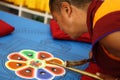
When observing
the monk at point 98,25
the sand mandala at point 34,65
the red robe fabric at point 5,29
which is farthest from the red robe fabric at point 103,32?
the red robe fabric at point 5,29

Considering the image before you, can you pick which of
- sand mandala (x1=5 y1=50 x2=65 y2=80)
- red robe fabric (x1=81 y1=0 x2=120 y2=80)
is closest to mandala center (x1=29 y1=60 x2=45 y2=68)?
sand mandala (x1=5 y1=50 x2=65 y2=80)

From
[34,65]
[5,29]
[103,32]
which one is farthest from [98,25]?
[5,29]

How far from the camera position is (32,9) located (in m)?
1.70

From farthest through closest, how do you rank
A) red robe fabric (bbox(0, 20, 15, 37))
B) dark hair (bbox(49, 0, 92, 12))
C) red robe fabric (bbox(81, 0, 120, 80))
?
red robe fabric (bbox(0, 20, 15, 37)) → dark hair (bbox(49, 0, 92, 12)) → red robe fabric (bbox(81, 0, 120, 80))

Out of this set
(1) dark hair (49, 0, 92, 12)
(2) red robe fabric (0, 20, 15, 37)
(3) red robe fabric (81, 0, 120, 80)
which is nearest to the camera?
(3) red robe fabric (81, 0, 120, 80)

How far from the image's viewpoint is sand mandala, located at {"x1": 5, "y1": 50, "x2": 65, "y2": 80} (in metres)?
0.94

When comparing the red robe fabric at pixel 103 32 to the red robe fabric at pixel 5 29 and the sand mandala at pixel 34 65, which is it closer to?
the sand mandala at pixel 34 65

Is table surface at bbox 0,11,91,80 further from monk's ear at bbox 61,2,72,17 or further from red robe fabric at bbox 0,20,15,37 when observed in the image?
monk's ear at bbox 61,2,72,17

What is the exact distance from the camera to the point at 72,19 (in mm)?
819

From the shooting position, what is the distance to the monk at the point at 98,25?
24.5 inches

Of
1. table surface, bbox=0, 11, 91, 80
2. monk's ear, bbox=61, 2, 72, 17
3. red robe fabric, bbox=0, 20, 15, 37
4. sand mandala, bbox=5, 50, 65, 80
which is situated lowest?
sand mandala, bbox=5, 50, 65, 80

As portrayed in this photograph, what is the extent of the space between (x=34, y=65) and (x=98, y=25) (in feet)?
1.40

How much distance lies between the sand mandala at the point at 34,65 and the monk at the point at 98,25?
136 millimetres

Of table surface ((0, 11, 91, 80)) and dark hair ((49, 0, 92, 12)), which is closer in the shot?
dark hair ((49, 0, 92, 12))
